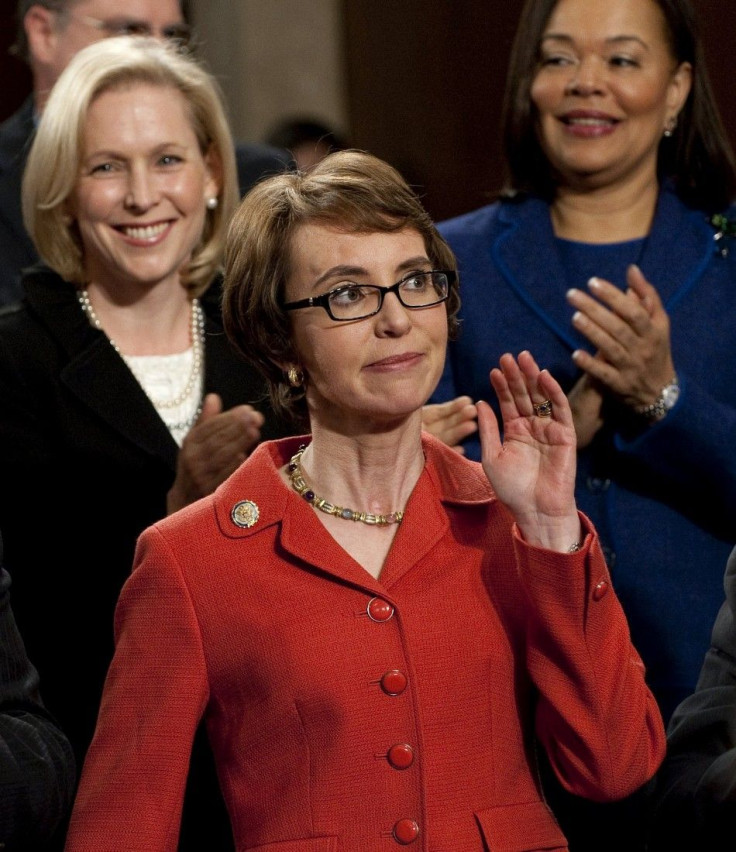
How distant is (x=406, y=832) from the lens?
2.13 meters

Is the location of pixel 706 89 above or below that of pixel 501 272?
above

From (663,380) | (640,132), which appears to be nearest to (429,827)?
(663,380)

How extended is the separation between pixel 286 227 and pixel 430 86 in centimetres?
331

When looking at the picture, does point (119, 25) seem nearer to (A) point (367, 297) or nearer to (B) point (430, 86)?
(B) point (430, 86)

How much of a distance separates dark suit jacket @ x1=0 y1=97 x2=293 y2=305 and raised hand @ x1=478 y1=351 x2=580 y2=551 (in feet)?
4.75

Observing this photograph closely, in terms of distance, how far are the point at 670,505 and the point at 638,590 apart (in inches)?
7.4

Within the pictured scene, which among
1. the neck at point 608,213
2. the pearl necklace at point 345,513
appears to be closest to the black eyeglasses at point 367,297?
the pearl necklace at point 345,513

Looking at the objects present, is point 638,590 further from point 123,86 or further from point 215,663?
point 123,86

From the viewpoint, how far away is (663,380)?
308 centimetres

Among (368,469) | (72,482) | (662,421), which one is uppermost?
(368,469)

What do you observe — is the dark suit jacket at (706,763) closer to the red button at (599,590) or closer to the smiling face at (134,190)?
the red button at (599,590)

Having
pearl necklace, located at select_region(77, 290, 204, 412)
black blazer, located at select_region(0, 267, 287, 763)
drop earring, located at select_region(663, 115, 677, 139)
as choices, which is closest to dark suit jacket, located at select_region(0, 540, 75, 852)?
black blazer, located at select_region(0, 267, 287, 763)

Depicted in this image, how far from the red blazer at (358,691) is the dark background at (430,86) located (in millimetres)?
3134

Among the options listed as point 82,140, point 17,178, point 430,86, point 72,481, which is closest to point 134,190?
point 82,140
